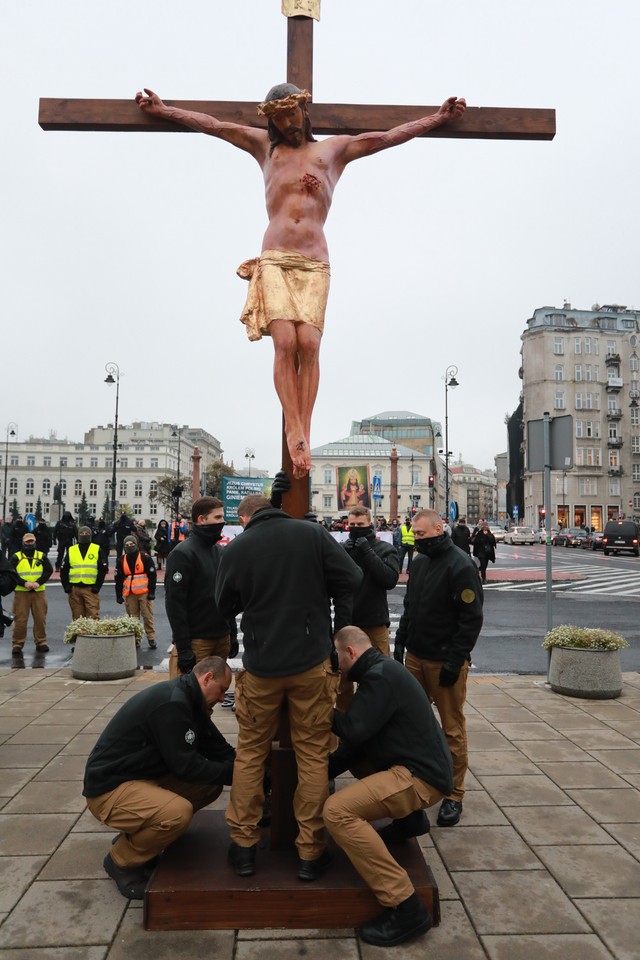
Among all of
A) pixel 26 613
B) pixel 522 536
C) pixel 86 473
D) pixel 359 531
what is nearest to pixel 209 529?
pixel 359 531

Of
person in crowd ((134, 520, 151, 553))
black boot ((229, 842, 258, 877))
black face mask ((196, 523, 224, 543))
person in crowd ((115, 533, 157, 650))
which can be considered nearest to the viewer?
black boot ((229, 842, 258, 877))

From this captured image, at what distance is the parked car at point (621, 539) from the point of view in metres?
37.5

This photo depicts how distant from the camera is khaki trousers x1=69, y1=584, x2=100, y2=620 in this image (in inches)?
392

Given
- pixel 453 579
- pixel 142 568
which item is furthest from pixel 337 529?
pixel 453 579

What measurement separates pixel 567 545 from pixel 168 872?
49.7 metres

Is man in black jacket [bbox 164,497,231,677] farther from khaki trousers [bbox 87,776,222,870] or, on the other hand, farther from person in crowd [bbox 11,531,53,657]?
person in crowd [bbox 11,531,53,657]

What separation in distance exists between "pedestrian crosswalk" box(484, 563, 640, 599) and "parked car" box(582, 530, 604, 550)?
17.3 meters

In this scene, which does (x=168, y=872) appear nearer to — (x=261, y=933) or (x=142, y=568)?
(x=261, y=933)

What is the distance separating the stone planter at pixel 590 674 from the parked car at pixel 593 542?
36.8m

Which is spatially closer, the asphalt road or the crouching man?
the crouching man

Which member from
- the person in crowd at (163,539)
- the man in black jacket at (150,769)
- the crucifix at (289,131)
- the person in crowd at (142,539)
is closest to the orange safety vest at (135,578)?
the person in crowd at (142,539)

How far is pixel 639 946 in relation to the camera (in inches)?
110

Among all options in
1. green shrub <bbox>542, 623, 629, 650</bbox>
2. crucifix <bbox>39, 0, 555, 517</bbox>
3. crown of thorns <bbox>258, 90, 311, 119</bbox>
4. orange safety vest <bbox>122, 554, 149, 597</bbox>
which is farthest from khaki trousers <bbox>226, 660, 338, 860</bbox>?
orange safety vest <bbox>122, 554, 149, 597</bbox>

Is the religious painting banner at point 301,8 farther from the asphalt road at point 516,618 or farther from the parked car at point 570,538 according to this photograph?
the parked car at point 570,538
